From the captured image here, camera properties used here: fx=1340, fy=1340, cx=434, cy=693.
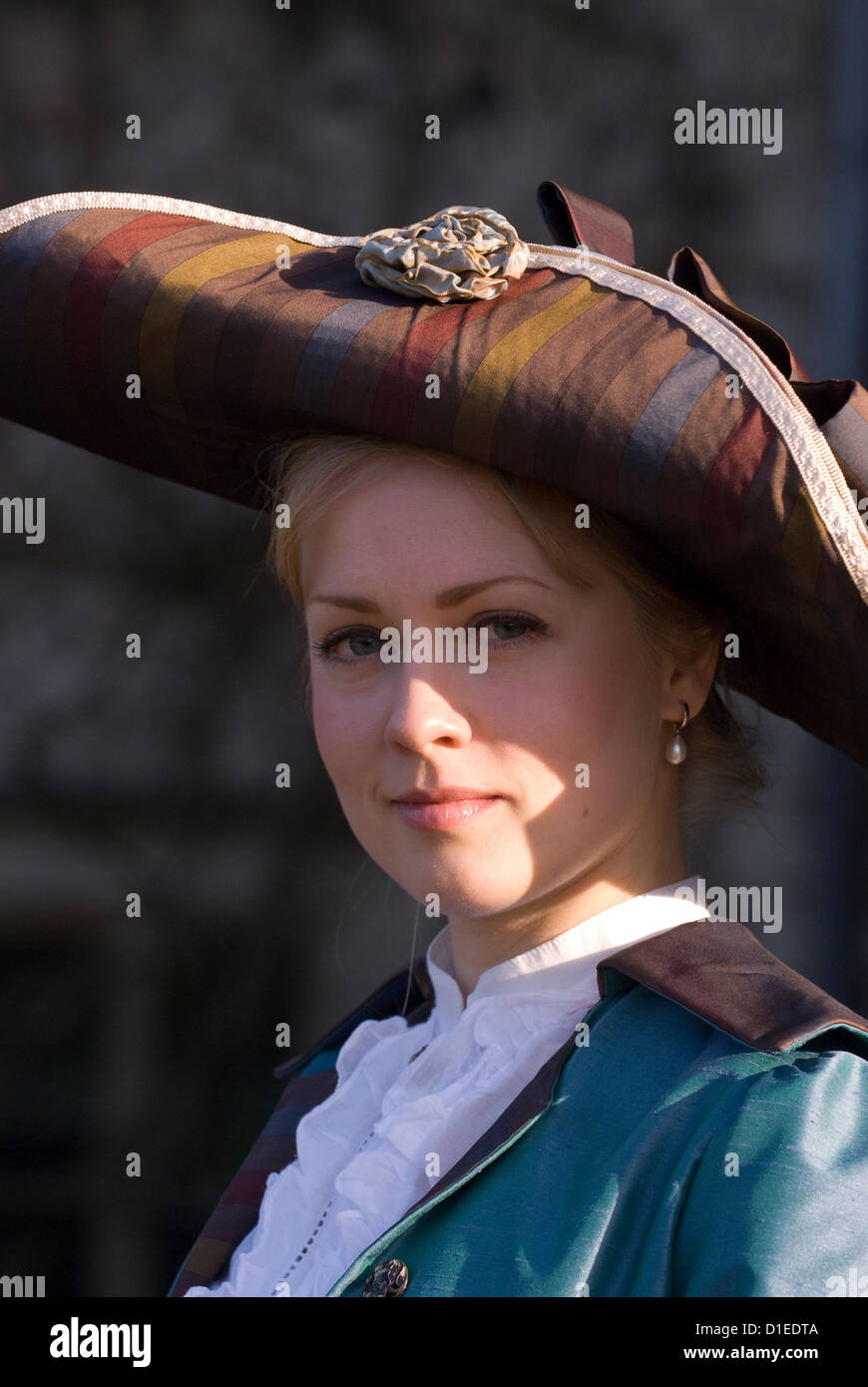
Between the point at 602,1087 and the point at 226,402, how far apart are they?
828 mm

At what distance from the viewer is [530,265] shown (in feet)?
4.60

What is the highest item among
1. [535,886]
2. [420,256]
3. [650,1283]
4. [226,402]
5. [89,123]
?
[89,123]

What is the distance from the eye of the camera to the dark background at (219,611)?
127 inches

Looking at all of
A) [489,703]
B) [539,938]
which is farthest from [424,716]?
[539,938]

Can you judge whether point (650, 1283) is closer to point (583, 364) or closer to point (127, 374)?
point (583, 364)

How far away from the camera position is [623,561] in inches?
55.3

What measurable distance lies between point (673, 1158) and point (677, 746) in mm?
476

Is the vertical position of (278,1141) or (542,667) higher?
(542,667)

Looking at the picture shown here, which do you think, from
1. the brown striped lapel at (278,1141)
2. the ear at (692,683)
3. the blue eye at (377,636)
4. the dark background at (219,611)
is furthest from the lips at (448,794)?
the dark background at (219,611)

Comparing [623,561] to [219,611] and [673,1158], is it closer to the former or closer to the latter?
[673,1158]

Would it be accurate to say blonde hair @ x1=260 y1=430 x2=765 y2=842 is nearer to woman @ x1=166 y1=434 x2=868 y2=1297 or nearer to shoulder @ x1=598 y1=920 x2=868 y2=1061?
woman @ x1=166 y1=434 x2=868 y2=1297

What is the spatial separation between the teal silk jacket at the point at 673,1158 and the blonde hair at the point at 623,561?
0.29m

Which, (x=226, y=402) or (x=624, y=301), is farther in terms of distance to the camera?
(x=226, y=402)

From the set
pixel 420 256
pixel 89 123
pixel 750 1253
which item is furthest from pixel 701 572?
pixel 89 123
